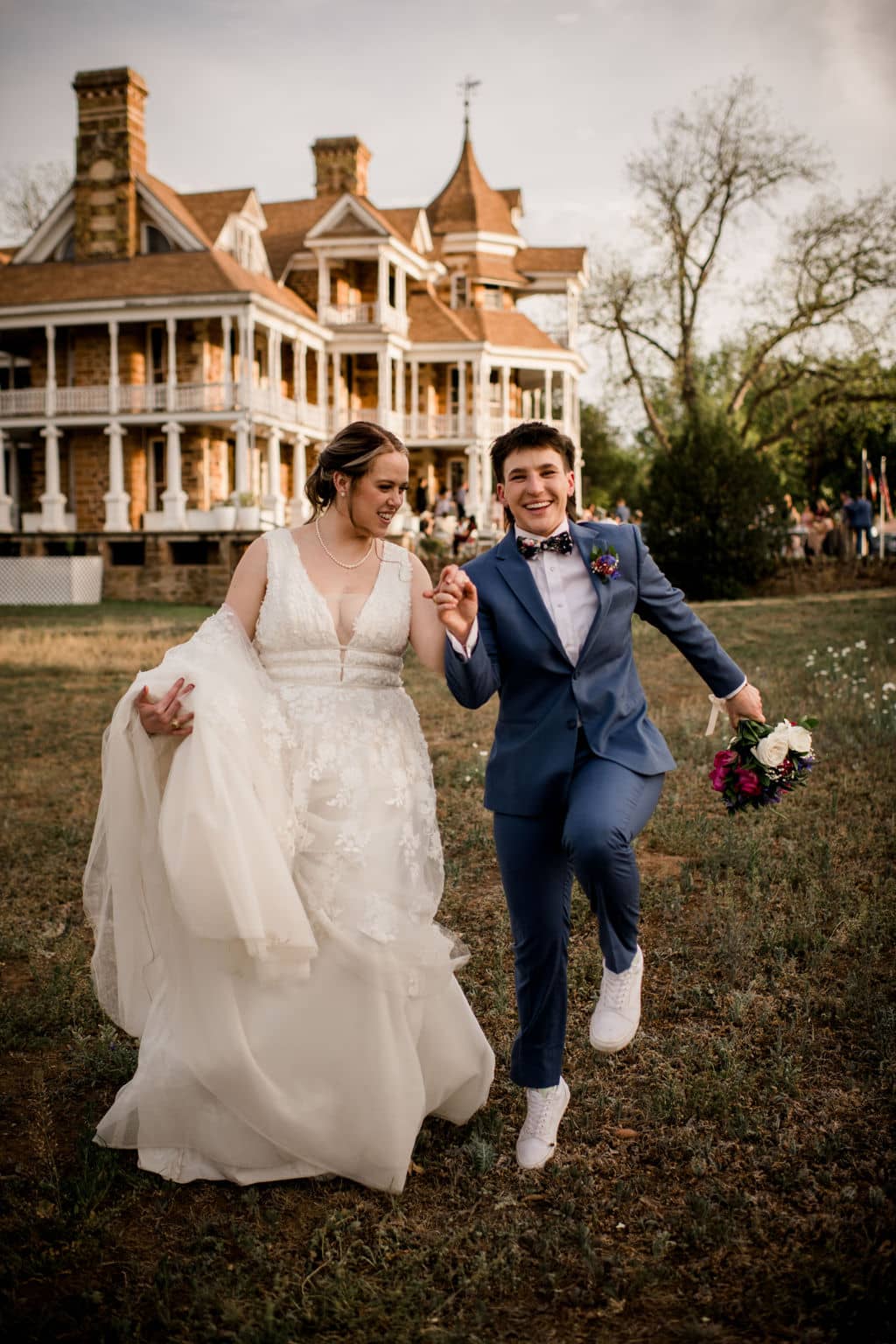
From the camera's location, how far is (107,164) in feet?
107

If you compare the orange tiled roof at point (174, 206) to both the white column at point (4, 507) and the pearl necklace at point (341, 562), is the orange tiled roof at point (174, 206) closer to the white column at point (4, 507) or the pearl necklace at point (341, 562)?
the white column at point (4, 507)

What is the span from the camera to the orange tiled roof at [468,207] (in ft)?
141

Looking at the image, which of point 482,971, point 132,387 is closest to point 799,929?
point 482,971

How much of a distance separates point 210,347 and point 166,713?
3093 centimetres

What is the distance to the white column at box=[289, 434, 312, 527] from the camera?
34.2 metres

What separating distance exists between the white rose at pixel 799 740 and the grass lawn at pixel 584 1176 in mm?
1154

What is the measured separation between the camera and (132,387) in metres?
31.5

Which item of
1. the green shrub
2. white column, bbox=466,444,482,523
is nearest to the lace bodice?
the green shrub

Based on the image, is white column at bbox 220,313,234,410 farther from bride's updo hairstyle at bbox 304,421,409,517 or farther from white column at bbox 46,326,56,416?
bride's updo hairstyle at bbox 304,421,409,517

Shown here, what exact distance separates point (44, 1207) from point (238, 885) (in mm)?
1107

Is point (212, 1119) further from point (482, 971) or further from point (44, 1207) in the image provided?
point (482, 971)

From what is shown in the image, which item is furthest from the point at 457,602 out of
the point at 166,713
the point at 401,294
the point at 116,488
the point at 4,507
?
the point at 401,294

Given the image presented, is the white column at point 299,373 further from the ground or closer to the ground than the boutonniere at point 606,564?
further from the ground

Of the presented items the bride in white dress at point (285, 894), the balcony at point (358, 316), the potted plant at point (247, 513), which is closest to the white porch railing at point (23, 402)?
the potted plant at point (247, 513)
